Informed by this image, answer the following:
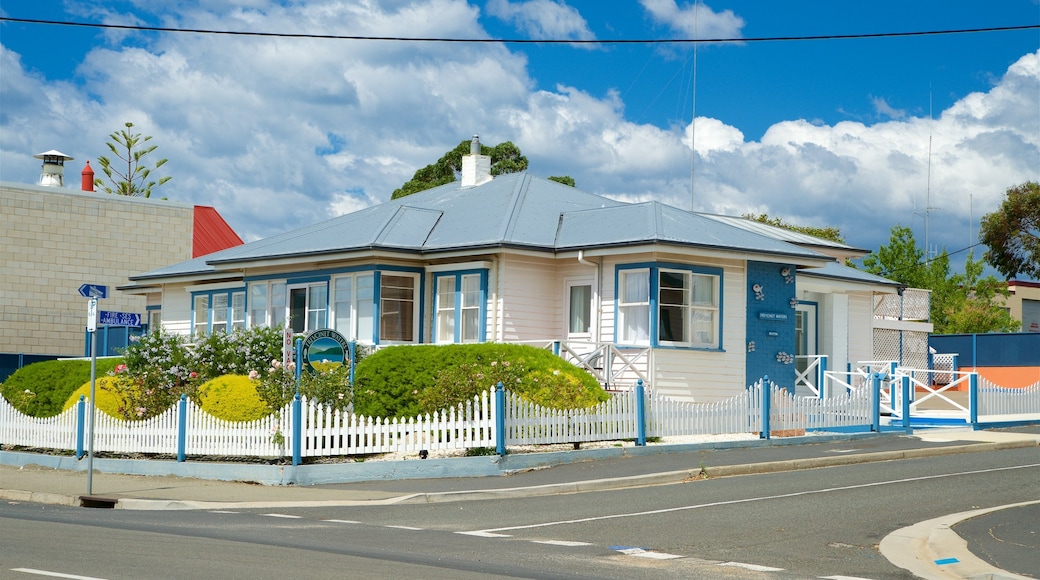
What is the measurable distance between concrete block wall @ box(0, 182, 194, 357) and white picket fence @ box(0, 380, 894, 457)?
1663cm

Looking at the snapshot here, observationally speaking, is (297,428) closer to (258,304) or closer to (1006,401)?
(258,304)

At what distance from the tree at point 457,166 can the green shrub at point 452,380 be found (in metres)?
35.7

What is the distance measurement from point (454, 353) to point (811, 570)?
1067cm

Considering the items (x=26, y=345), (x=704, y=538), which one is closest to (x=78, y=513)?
(x=704, y=538)

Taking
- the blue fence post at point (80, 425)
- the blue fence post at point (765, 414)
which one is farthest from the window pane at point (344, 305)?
the blue fence post at point (765, 414)

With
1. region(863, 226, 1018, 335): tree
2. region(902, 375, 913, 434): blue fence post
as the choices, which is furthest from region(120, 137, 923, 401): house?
region(863, 226, 1018, 335): tree

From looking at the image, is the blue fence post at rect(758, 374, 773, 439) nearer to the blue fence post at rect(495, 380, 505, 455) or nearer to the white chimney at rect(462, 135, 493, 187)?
the blue fence post at rect(495, 380, 505, 455)

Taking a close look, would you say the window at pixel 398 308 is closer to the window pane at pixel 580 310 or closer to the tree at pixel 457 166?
the window pane at pixel 580 310

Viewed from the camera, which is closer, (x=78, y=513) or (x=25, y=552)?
(x=25, y=552)

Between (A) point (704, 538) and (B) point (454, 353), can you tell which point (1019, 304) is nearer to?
(B) point (454, 353)

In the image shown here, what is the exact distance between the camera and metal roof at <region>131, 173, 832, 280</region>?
25078 mm

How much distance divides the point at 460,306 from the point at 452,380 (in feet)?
20.8

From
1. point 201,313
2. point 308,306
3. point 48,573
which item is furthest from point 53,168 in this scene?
point 48,573

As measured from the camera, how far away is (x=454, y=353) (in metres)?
20.5
